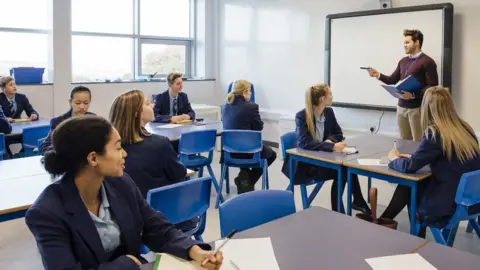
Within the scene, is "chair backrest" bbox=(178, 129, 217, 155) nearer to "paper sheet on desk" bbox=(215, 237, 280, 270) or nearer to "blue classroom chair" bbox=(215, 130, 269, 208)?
"blue classroom chair" bbox=(215, 130, 269, 208)

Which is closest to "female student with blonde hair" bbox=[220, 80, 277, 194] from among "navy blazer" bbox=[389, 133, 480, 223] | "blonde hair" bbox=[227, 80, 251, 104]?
"blonde hair" bbox=[227, 80, 251, 104]

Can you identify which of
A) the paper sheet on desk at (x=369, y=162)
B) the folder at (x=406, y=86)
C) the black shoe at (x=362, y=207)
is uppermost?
the folder at (x=406, y=86)

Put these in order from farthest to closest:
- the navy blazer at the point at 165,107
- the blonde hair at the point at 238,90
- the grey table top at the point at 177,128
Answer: the navy blazer at the point at 165,107
the blonde hair at the point at 238,90
the grey table top at the point at 177,128

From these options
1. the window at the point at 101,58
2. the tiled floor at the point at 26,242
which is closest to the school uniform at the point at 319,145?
the tiled floor at the point at 26,242

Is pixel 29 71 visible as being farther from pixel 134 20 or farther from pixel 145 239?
pixel 145 239

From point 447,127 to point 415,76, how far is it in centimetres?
235

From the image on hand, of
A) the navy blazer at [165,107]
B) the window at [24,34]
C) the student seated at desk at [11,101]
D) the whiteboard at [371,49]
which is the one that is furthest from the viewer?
the window at [24,34]

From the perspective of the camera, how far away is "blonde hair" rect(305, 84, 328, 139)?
3.92 meters

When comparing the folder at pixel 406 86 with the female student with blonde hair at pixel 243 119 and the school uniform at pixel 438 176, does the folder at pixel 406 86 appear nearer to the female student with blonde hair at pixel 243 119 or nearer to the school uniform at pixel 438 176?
the female student with blonde hair at pixel 243 119

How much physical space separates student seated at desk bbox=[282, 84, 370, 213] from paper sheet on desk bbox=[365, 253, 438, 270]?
208 centimetres

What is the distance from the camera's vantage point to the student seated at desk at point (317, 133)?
381 centimetres

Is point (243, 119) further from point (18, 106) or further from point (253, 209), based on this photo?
point (18, 106)

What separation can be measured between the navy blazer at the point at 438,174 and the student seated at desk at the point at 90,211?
74.7 inches

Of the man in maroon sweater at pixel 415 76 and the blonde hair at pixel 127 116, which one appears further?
the man in maroon sweater at pixel 415 76
